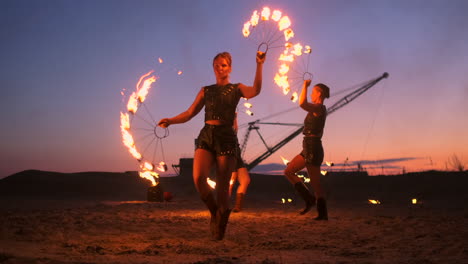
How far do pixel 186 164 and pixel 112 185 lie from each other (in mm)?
17464

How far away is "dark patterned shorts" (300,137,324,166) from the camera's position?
23.8 feet

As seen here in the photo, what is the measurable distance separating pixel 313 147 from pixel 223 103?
2603mm

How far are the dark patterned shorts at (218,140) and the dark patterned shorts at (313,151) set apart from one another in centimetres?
241

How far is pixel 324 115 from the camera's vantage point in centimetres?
759

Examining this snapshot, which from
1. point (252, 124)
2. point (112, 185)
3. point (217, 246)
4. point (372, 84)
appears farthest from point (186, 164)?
point (217, 246)

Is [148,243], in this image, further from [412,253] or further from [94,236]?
[412,253]

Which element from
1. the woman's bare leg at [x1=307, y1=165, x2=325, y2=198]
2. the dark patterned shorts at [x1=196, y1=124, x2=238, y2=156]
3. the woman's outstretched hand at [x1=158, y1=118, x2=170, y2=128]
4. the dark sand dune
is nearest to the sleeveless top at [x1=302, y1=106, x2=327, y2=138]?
the woman's bare leg at [x1=307, y1=165, x2=325, y2=198]

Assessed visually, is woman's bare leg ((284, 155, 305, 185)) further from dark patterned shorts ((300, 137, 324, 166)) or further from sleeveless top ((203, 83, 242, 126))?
sleeveless top ((203, 83, 242, 126))

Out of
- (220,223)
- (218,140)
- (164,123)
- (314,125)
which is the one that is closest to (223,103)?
(218,140)

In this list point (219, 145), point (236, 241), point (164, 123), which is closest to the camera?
point (236, 241)

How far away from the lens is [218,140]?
16.8ft

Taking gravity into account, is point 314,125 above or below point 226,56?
below

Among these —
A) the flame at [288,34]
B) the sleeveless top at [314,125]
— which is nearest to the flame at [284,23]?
the flame at [288,34]

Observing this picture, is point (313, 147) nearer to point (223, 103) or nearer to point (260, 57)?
point (223, 103)
